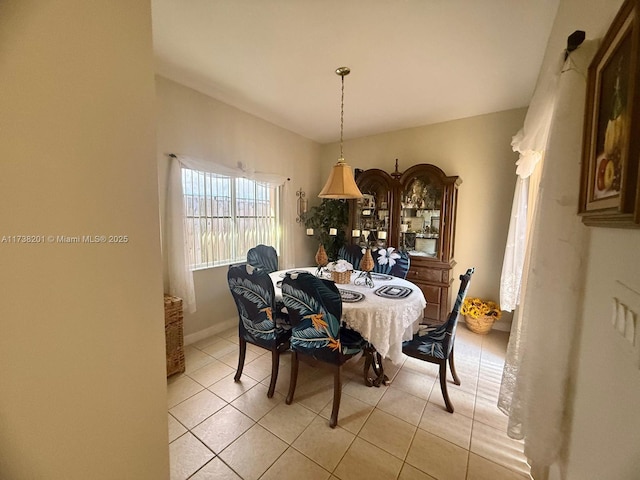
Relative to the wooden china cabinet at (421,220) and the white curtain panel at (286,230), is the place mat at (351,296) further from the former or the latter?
the white curtain panel at (286,230)

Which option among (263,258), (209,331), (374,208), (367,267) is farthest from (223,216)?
(374,208)

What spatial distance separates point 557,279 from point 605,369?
345mm

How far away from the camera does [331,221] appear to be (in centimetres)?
389

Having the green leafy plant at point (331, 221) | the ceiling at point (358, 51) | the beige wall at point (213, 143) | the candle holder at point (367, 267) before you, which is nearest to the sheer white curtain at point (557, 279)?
the ceiling at point (358, 51)

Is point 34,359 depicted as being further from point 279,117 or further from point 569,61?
point 279,117

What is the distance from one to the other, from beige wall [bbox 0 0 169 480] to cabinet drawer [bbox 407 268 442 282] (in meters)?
2.93

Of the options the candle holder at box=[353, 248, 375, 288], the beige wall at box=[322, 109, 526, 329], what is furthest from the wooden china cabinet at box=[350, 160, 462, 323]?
the candle holder at box=[353, 248, 375, 288]

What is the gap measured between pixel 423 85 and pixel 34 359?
120 inches

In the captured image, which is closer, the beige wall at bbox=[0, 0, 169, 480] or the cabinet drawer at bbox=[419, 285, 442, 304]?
the beige wall at bbox=[0, 0, 169, 480]

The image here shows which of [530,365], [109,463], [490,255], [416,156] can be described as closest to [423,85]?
[416,156]

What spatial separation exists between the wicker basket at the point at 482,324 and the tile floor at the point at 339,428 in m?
0.73

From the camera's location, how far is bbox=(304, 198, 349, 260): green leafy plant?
12.6ft

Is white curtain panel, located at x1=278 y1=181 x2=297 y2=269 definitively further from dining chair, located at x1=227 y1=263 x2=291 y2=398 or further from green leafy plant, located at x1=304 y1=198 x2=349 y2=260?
dining chair, located at x1=227 y1=263 x2=291 y2=398

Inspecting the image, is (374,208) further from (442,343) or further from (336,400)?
(336,400)
